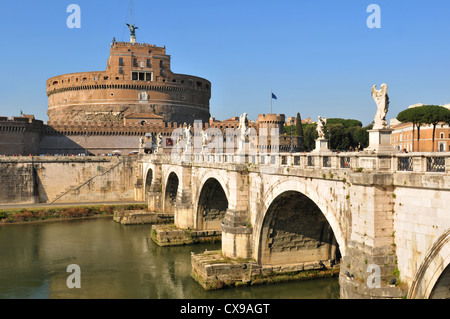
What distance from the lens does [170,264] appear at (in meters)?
24.8

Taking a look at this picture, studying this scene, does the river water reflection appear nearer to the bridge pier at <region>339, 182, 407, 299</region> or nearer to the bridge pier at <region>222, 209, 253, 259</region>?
the bridge pier at <region>222, 209, 253, 259</region>

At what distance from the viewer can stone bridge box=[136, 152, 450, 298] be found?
30.8 ft

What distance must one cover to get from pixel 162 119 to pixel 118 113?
8.05 meters

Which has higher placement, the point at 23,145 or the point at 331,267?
the point at 23,145

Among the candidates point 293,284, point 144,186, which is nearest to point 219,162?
point 293,284

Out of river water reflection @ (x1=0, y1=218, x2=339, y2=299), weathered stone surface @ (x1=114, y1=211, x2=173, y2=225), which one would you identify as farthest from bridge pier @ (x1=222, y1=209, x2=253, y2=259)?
weathered stone surface @ (x1=114, y1=211, x2=173, y2=225)

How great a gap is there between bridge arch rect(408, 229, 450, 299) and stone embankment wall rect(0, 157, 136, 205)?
146 ft

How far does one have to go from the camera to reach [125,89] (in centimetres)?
7200

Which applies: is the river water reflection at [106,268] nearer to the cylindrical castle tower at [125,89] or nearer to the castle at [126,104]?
the castle at [126,104]

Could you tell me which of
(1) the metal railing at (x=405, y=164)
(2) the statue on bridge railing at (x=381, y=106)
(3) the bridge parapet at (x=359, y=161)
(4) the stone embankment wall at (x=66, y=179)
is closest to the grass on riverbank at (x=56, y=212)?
(4) the stone embankment wall at (x=66, y=179)

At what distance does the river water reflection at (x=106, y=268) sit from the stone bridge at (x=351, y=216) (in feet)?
6.83

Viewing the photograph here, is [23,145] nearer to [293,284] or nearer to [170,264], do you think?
[170,264]

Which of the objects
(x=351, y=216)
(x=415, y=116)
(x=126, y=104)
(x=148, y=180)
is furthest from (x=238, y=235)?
(x=126, y=104)

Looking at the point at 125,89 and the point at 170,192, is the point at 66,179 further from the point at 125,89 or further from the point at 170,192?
the point at 125,89
